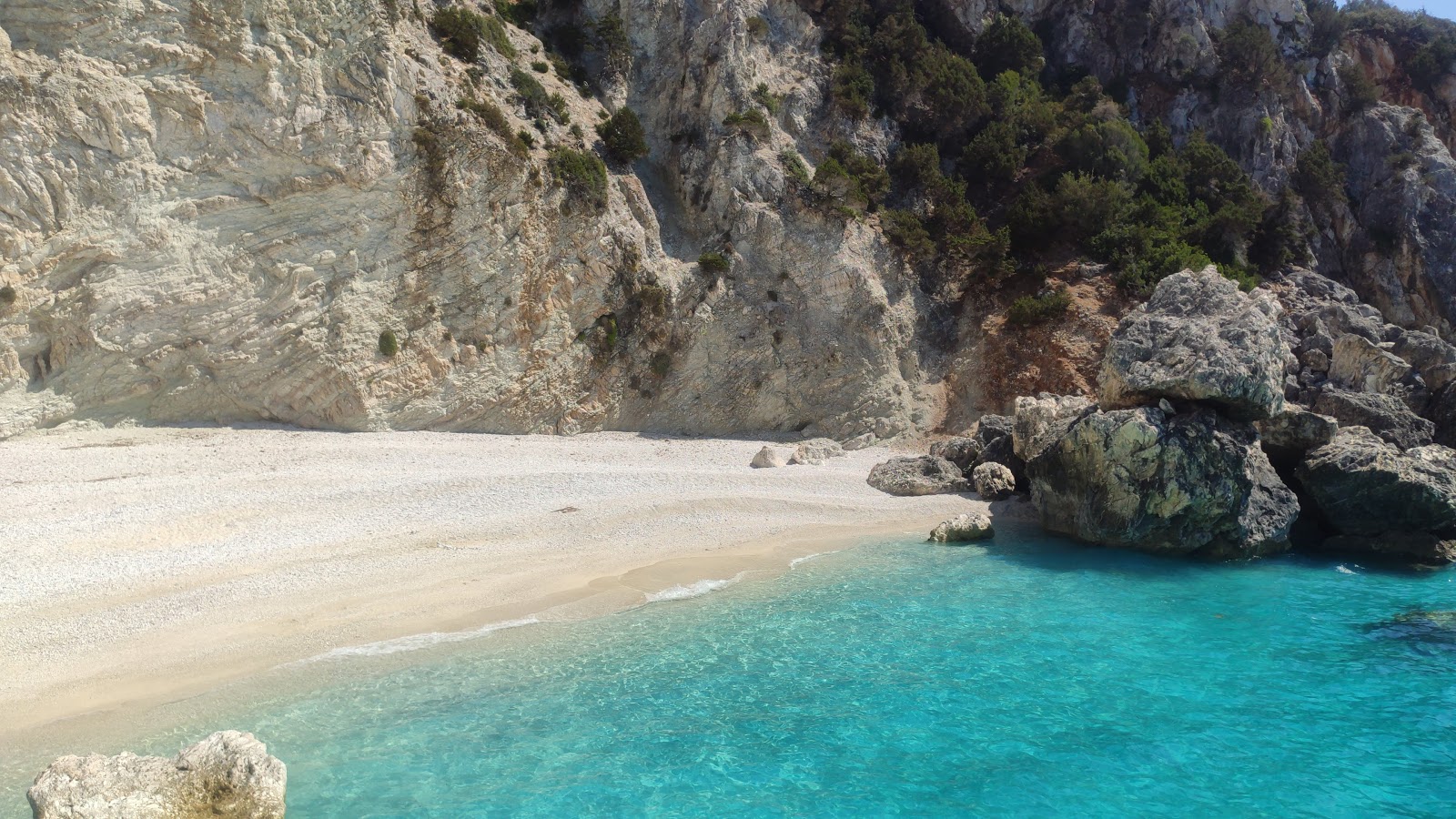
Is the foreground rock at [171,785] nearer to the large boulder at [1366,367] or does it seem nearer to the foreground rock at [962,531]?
the foreground rock at [962,531]

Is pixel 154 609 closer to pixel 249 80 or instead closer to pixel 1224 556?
pixel 249 80

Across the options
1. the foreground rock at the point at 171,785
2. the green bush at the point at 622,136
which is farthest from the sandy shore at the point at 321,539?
the green bush at the point at 622,136

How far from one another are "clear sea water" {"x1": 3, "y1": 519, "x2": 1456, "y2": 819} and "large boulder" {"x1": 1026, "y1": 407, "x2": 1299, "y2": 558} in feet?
8.61

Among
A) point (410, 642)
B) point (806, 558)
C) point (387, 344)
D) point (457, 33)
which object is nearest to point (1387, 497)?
point (806, 558)

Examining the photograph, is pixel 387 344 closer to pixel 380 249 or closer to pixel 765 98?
pixel 380 249

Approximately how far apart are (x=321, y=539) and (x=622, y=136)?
1673 cm

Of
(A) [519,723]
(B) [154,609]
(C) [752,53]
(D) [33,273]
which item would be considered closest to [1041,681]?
(A) [519,723]

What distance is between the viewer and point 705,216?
26.0m

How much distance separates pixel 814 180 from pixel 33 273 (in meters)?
20.0

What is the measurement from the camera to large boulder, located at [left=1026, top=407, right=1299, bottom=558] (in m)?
14.0

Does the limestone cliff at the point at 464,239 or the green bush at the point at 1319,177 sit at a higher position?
the green bush at the point at 1319,177

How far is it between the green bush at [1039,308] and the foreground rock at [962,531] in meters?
12.4

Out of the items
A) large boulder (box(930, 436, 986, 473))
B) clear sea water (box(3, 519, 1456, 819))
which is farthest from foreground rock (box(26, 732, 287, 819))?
large boulder (box(930, 436, 986, 473))

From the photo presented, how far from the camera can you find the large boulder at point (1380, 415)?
1752 centimetres
